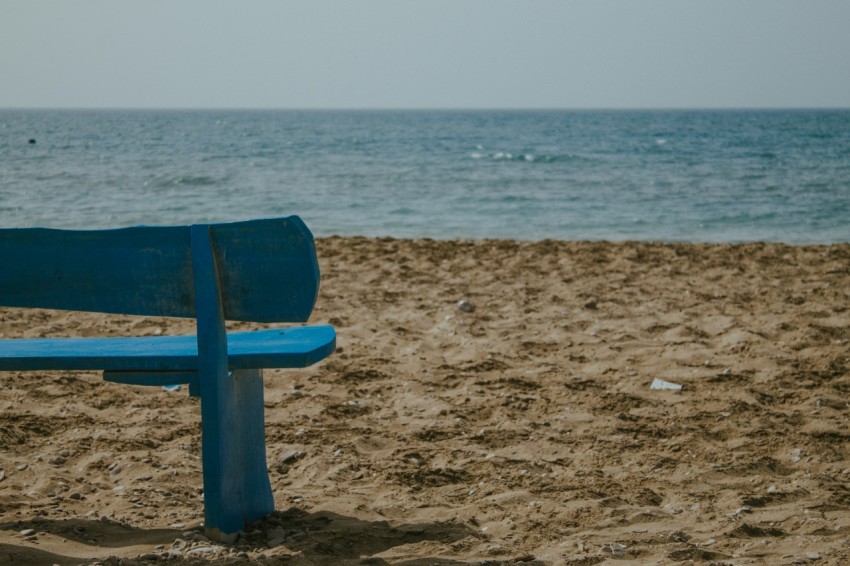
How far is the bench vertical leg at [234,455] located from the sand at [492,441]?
0.11m

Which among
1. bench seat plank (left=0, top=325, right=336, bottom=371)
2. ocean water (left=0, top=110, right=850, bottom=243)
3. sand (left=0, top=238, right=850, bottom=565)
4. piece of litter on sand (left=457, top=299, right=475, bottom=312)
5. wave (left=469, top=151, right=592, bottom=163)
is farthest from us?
wave (left=469, top=151, right=592, bottom=163)

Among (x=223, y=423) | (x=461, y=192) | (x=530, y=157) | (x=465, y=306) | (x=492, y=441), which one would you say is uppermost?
(x=530, y=157)

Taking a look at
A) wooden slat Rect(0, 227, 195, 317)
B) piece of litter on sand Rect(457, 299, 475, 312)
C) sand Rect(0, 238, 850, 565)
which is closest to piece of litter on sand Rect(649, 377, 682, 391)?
sand Rect(0, 238, 850, 565)

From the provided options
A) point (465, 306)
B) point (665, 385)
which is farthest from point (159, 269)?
point (465, 306)

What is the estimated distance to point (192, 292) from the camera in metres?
2.53

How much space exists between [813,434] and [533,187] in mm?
15256

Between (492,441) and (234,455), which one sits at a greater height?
(234,455)

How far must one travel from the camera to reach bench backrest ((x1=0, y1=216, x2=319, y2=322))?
2.47 metres

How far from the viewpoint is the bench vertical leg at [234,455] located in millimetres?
2646

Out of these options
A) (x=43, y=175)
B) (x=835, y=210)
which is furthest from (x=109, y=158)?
(x=835, y=210)

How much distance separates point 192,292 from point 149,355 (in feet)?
0.91

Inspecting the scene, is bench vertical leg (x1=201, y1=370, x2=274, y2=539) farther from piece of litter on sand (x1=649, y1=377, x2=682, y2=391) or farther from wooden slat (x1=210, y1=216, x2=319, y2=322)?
piece of litter on sand (x1=649, y1=377, x2=682, y2=391)

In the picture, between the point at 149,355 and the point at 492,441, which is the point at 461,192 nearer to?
the point at 492,441

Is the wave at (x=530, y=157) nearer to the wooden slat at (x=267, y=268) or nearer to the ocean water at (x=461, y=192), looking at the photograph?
the ocean water at (x=461, y=192)
